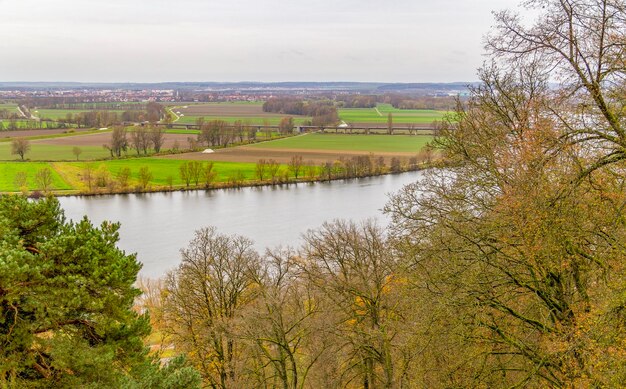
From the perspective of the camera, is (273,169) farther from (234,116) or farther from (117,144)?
(234,116)

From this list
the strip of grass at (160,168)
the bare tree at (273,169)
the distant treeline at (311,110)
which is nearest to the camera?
the strip of grass at (160,168)

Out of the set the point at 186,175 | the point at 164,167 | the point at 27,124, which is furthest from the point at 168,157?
the point at 27,124

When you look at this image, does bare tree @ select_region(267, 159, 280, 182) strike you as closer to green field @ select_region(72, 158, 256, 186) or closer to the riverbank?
the riverbank

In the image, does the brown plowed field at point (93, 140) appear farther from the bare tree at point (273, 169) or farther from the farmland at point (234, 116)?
the farmland at point (234, 116)

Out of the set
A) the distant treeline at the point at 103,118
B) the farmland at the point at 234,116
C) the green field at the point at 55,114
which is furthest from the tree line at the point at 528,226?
the green field at the point at 55,114

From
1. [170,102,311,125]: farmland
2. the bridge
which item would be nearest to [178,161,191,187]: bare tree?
the bridge

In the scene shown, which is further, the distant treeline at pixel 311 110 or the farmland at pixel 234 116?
the farmland at pixel 234 116

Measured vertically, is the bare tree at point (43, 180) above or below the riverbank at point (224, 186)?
above
